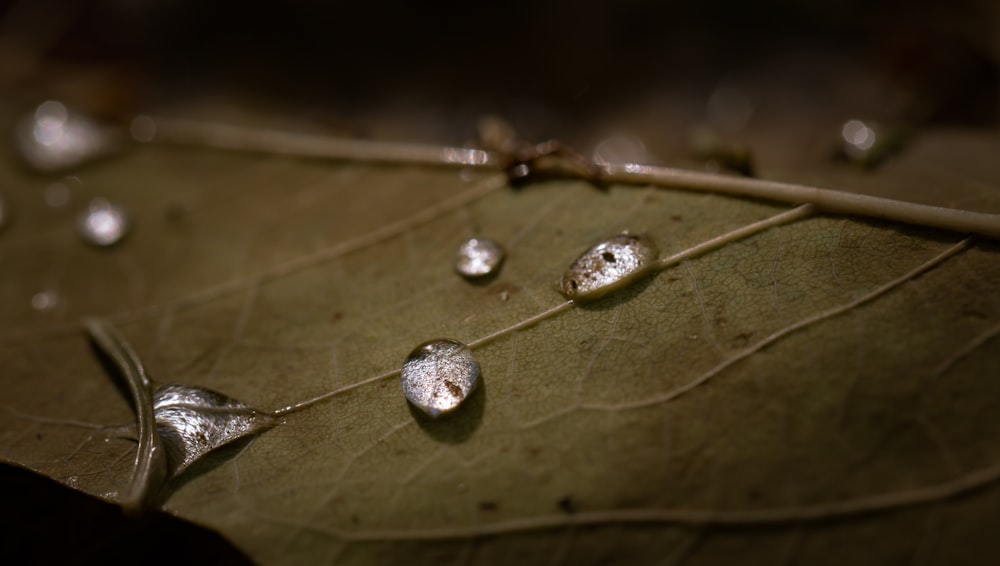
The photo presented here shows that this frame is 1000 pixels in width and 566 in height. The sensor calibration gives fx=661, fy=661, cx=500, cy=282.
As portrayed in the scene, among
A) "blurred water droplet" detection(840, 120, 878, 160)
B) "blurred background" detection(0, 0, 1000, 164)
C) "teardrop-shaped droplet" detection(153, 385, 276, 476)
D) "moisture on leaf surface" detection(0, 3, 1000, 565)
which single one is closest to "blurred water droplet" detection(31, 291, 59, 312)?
"moisture on leaf surface" detection(0, 3, 1000, 565)

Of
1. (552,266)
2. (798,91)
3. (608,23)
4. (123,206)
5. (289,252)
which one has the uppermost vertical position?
(608,23)

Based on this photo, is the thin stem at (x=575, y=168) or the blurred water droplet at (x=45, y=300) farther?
the blurred water droplet at (x=45, y=300)

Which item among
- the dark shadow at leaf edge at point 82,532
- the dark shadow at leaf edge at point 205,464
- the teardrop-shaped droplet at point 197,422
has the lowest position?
the dark shadow at leaf edge at point 82,532

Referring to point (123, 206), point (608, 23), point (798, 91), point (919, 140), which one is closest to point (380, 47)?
point (608, 23)

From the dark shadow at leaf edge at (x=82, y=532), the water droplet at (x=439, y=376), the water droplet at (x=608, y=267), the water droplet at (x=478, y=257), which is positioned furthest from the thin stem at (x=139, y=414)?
the water droplet at (x=608, y=267)

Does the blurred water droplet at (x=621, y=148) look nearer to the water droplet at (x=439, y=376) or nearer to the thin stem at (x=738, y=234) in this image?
the thin stem at (x=738, y=234)

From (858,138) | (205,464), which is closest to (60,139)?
(205,464)

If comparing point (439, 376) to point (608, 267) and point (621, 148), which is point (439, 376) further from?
point (621, 148)

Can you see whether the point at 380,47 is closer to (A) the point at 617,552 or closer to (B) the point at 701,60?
(B) the point at 701,60
